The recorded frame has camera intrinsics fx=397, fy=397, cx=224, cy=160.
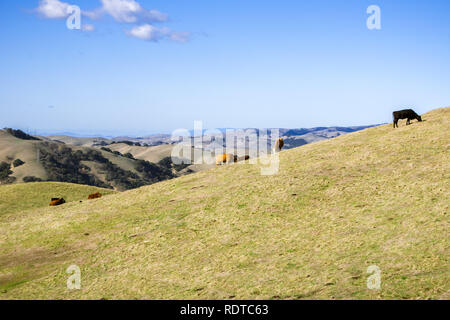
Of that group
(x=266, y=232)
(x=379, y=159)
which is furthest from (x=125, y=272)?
(x=379, y=159)

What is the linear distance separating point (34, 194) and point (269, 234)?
38.9 metres

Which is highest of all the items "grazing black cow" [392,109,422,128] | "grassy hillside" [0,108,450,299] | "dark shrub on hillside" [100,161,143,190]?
"grazing black cow" [392,109,422,128]

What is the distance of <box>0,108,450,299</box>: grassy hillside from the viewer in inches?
570

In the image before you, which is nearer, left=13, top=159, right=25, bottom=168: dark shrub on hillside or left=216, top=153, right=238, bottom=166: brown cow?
left=216, top=153, right=238, bottom=166: brown cow

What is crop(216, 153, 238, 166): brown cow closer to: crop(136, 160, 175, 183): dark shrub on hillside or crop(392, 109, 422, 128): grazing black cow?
crop(392, 109, 422, 128): grazing black cow

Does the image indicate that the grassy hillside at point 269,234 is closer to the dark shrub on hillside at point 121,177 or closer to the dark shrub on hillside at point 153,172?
the dark shrub on hillside at point 121,177

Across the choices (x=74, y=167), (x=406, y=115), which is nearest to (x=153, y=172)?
(x=74, y=167)

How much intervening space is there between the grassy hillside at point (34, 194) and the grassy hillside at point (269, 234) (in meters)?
11.4

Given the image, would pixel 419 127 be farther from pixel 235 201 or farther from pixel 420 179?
pixel 235 201

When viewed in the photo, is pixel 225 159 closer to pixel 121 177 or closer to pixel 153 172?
pixel 121 177

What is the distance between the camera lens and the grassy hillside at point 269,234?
14484mm

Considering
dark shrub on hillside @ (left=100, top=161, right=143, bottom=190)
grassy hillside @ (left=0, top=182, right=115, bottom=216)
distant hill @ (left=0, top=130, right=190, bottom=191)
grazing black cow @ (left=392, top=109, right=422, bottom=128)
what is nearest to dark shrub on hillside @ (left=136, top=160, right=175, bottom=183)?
distant hill @ (left=0, top=130, right=190, bottom=191)

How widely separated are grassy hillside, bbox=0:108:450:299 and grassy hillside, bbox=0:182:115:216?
37.4ft
